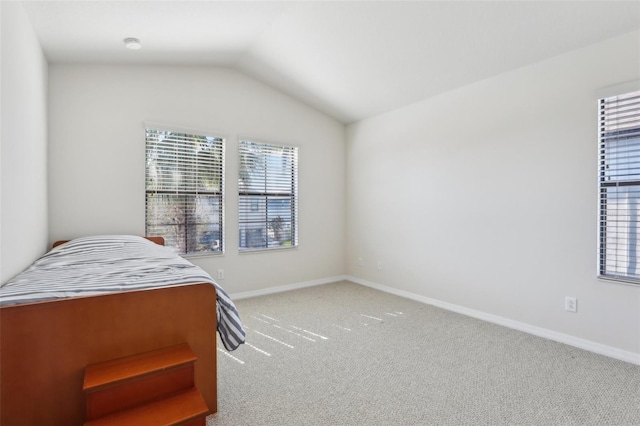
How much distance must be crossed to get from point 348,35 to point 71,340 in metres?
3.07

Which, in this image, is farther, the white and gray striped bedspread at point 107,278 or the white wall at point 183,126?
the white wall at point 183,126

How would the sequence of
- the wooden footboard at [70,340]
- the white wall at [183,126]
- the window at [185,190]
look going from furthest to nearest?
the window at [185,190]
the white wall at [183,126]
the wooden footboard at [70,340]

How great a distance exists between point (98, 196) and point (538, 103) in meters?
4.25

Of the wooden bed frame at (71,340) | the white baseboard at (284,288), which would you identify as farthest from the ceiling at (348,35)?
the white baseboard at (284,288)

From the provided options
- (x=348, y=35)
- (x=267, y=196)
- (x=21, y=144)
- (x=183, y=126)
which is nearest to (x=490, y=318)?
(x=267, y=196)

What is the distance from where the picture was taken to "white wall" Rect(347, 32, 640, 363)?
8.67ft

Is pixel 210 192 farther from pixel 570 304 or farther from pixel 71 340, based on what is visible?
pixel 570 304

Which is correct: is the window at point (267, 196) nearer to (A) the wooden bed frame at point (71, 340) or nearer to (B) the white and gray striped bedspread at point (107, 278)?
(B) the white and gray striped bedspread at point (107, 278)

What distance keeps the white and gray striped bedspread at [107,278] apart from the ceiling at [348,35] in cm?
172

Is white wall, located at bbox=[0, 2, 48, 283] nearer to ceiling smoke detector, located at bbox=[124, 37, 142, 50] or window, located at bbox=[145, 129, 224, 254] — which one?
ceiling smoke detector, located at bbox=[124, 37, 142, 50]

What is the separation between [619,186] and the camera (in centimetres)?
254

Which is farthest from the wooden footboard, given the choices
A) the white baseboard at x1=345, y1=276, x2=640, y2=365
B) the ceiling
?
the white baseboard at x1=345, y1=276, x2=640, y2=365

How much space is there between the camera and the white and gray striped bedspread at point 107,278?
5.03 ft

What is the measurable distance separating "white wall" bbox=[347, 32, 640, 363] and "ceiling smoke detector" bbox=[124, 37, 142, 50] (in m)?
2.92
